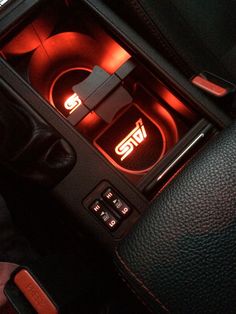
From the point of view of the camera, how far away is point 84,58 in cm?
108

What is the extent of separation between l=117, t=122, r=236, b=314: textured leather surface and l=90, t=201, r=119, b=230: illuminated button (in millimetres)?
213

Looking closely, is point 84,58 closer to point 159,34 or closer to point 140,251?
point 159,34

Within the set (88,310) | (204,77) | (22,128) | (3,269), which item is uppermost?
(204,77)

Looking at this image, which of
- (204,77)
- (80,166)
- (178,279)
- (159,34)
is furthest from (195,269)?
(159,34)

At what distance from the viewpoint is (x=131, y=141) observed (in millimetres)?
1006

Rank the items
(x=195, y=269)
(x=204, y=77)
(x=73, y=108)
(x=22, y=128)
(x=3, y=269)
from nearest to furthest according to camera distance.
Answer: (x=195, y=269), (x=22, y=128), (x=204, y=77), (x=73, y=108), (x=3, y=269)

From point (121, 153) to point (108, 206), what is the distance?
212 mm

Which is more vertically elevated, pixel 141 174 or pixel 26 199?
pixel 141 174

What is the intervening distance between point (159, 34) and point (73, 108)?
0.28m

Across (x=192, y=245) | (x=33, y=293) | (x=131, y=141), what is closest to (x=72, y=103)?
(x=131, y=141)

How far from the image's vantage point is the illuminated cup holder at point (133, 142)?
0.99 metres

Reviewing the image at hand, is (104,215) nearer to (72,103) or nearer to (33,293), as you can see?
(33,293)

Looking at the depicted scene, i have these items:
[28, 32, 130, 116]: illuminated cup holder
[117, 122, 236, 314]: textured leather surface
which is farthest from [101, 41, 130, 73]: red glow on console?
[117, 122, 236, 314]: textured leather surface

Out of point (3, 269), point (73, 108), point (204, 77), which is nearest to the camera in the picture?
point (204, 77)
